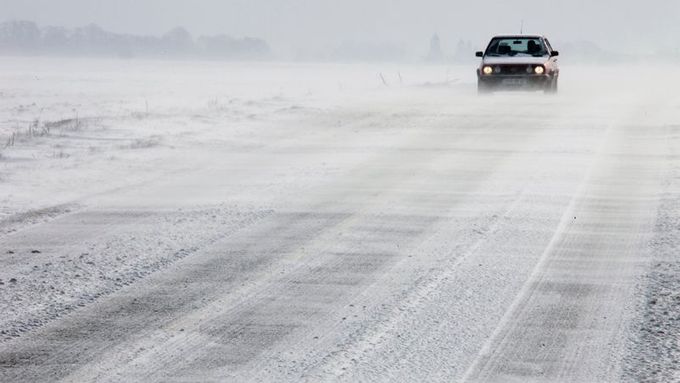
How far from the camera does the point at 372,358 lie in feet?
16.2

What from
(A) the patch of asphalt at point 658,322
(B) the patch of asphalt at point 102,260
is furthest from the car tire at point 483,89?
(A) the patch of asphalt at point 658,322

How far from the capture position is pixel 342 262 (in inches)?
280

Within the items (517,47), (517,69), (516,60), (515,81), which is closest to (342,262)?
(515,81)

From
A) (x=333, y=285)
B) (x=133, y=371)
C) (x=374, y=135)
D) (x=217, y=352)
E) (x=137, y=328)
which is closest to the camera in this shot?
(x=133, y=371)

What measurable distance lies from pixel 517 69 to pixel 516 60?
280 mm

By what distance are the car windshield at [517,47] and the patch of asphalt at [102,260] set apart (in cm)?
1979

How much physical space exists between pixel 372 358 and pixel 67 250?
11.1 feet

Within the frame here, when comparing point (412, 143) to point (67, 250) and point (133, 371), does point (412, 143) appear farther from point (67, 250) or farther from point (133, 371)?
point (133, 371)

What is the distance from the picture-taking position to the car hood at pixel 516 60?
27.5m

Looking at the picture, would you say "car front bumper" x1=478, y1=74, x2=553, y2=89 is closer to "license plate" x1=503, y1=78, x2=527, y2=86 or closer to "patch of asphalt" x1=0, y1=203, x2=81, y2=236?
"license plate" x1=503, y1=78, x2=527, y2=86

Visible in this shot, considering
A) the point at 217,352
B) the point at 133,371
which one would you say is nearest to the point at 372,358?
the point at 217,352

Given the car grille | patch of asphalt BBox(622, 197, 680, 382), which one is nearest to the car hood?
the car grille

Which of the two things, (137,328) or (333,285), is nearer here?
(137,328)

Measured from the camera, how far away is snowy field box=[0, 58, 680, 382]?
4.98 metres
